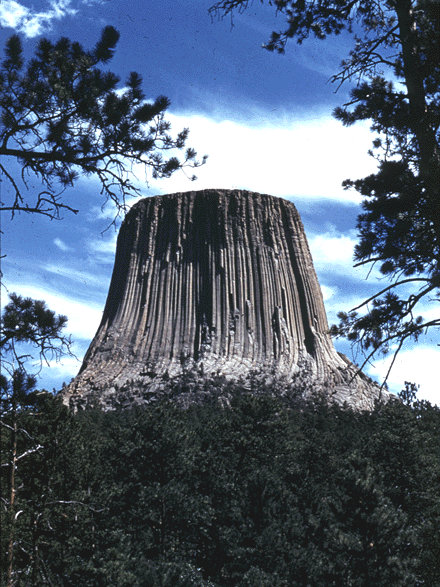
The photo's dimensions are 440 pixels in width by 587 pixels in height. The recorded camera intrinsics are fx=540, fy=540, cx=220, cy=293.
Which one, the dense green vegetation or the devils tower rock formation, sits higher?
the devils tower rock formation

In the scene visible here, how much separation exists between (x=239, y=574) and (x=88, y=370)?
30.8m

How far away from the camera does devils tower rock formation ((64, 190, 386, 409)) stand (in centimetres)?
4559

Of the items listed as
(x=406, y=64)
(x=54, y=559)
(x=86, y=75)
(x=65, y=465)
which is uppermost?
(x=406, y=64)

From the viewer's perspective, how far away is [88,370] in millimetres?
46969

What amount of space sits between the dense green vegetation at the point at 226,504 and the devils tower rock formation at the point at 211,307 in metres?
16.9

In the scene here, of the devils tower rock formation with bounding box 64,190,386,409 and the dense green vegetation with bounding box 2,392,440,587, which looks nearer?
the dense green vegetation with bounding box 2,392,440,587

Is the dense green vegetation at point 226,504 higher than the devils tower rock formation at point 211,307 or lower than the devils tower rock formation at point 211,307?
lower

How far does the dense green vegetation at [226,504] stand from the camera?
16469 millimetres

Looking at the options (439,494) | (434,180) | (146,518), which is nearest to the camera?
(434,180)

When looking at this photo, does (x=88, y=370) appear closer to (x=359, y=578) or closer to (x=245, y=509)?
(x=245, y=509)

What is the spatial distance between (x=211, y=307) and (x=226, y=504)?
27.4 meters

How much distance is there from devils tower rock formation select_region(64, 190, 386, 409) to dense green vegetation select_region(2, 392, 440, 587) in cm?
1689

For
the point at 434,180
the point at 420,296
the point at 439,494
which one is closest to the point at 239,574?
the point at 439,494

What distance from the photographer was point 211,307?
48.4 m
